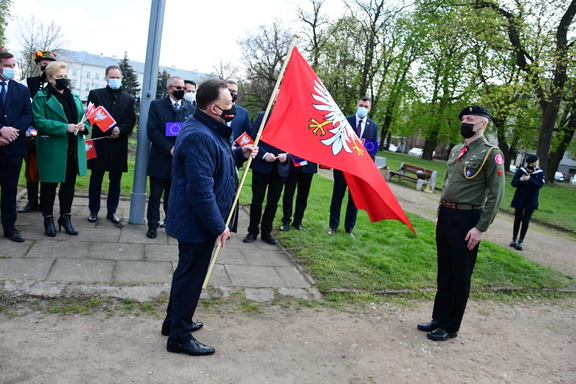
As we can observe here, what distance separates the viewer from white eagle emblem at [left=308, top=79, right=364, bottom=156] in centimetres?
471

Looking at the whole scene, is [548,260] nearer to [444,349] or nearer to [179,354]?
[444,349]

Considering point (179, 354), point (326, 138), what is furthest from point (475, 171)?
point (179, 354)

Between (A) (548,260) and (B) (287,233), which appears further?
(A) (548,260)

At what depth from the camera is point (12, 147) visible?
548cm

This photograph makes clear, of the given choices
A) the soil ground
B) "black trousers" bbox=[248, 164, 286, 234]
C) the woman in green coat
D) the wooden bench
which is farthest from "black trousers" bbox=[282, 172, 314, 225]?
the wooden bench

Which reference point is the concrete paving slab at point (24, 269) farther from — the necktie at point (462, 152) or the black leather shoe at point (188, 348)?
the necktie at point (462, 152)

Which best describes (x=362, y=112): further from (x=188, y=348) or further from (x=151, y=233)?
(x=188, y=348)

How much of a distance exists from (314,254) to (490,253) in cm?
344

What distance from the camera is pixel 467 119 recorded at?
4.39 m

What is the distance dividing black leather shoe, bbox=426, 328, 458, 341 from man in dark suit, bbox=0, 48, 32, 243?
470cm

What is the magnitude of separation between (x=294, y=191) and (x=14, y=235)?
4109 mm

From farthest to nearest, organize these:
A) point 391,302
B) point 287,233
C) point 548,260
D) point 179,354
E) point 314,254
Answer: point 548,260, point 287,233, point 314,254, point 391,302, point 179,354

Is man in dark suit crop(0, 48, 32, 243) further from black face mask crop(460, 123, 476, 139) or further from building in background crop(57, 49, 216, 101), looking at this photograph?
building in background crop(57, 49, 216, 101)

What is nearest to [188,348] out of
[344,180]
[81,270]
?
[81,270]
